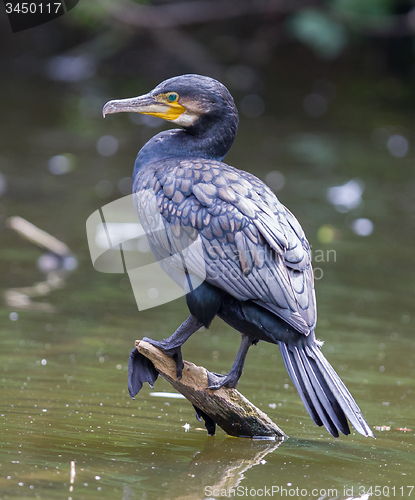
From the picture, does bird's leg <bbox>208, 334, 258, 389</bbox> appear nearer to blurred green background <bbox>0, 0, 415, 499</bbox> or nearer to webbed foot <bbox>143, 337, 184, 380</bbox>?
webbed foot <bbox>143, 337, 184, 380</bbox>

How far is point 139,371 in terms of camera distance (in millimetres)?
3723

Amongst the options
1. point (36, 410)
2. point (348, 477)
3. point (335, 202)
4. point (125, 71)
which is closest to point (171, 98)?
point (36, 410)

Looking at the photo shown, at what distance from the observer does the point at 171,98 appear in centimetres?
402

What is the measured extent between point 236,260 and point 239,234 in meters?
0.13

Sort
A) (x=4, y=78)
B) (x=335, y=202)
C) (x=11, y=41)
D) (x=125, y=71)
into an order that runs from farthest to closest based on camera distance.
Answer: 1. (x=11, y=41)
2. (x=125, y=71)
3. (x=4, y=78)
4. (x=335, y=202)

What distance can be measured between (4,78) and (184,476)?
1642cm

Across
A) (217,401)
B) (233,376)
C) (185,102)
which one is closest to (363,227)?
(185,102)

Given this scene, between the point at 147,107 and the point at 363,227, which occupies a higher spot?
the point at 147,107

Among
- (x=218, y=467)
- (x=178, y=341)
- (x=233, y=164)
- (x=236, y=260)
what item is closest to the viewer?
(x=218, y=467)

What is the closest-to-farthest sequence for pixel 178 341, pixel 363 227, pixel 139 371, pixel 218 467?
pixel 218 467
pixel 178 341
pixel 139 371
pixel 363 227

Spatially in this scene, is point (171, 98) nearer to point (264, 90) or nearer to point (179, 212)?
point (179, 212)

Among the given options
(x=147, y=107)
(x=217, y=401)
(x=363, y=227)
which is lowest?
(x=363, y=227)

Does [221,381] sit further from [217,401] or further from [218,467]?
[218,467]

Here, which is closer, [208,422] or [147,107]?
[208,422]
